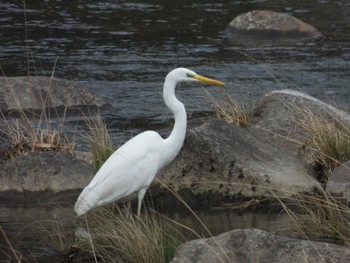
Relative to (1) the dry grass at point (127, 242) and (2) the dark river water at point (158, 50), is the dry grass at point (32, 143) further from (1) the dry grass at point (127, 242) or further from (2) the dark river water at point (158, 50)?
(1) the dry grass at point (127, 242)

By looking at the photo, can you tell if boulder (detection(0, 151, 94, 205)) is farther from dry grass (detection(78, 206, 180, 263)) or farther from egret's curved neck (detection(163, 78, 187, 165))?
dry grass (detection(78, 206, 180, 263))

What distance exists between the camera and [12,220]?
7.76m

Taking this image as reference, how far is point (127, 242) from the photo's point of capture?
20.4 feet

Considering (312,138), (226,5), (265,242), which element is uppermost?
(265,242)

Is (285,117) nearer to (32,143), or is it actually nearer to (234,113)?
(234,113)

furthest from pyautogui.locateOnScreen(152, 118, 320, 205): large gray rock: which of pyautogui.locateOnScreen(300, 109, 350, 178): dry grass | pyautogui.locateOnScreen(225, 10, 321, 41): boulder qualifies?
pyautogui.locateOnScreen(225, 10, 321, 41): boulder

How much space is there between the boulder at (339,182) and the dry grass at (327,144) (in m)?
0.43

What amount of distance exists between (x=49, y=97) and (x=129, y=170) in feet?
14.5

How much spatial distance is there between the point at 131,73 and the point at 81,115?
195cm

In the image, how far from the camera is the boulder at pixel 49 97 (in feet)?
37.6

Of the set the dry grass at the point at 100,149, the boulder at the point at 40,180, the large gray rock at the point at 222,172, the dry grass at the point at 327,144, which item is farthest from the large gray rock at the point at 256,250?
the dry grass at the point at 100,149

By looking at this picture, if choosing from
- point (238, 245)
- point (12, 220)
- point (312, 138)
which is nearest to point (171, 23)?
point (312, 138)

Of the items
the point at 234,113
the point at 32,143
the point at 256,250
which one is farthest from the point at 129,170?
the point at 234,113

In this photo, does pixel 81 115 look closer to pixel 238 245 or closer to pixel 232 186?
pixel 232 186
